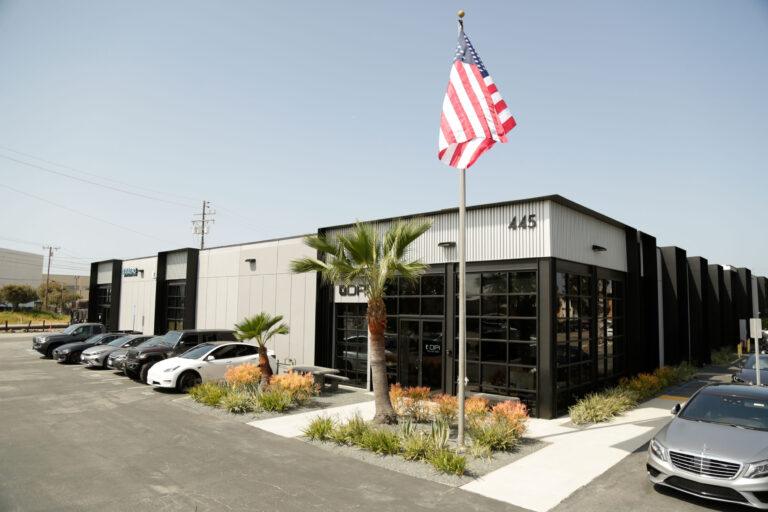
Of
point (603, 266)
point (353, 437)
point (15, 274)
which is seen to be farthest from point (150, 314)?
point (15, 274)

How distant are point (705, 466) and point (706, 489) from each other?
296mm

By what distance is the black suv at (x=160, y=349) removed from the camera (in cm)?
1723

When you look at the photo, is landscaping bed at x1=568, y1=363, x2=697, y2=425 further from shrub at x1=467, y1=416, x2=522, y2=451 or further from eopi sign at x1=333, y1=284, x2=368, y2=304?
eopi sign at x1=333, y1=284, x2=368, y2=304

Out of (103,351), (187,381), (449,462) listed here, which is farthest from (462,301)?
(103,351)

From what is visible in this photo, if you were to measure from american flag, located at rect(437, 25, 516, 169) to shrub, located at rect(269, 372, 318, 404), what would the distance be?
7863mm

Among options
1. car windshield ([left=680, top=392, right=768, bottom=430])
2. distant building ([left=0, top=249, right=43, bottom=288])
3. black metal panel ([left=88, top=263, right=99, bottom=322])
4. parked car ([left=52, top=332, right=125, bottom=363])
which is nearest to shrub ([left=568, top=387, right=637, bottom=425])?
car windshield ([left=680, top=392, right=768, bottom=430])

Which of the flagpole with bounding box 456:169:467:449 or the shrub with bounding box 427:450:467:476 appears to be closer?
the shrub with bounding box 427:450:467:476

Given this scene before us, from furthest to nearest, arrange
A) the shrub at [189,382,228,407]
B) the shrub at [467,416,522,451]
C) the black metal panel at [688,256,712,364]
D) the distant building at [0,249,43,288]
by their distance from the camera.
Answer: the distant building at [0,249,43,288]
the black metal panel at [688,256,712,364]
the shrub at [189,382,228,407]
the shrub at [467,416,522,451]

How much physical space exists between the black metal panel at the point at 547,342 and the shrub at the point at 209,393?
862 centimetres

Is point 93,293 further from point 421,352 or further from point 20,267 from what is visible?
point 20,267

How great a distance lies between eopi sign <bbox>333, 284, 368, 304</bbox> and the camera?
1659cm

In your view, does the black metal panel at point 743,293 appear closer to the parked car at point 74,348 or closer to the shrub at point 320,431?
the shrub at point 320,431

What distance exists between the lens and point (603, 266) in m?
15.4

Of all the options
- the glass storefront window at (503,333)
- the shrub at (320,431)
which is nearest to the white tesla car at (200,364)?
the shrub at (320,431)
